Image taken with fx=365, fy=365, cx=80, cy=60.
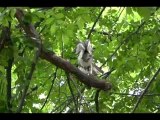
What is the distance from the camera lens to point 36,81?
353 cm

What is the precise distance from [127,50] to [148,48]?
24 cm

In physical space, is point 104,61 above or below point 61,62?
below

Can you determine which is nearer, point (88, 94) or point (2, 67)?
point (2, 67)

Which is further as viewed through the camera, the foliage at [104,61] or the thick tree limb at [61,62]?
the foliage at [104,61]

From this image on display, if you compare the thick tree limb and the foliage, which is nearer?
the thick tree limb

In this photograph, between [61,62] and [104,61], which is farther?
[104,61]

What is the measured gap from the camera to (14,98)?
8.14ft

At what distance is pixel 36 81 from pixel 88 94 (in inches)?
20.4
